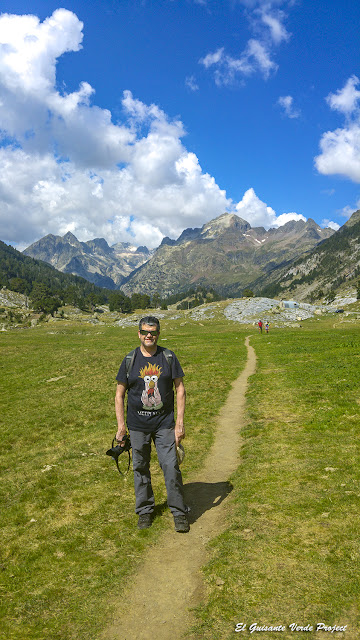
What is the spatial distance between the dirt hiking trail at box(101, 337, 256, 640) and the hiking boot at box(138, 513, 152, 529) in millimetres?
576

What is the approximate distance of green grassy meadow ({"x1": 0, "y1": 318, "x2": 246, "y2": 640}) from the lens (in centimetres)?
681

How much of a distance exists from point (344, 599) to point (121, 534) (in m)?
5.40

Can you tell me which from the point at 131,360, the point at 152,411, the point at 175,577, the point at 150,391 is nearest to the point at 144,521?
the point at 175,577

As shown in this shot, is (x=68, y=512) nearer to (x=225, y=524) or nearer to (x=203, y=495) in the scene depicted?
(x=203, y=495)

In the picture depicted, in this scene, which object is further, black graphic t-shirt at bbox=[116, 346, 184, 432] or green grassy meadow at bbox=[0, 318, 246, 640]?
black graphic t-shirt at bbox=[116, 346, 184, 432]

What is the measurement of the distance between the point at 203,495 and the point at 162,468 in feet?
8.24

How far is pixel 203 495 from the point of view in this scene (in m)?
11.0

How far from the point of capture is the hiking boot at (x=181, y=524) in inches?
358

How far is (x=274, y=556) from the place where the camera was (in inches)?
297

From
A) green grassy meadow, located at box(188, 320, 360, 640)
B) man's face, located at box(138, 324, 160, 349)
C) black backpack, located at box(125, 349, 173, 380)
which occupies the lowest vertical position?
green grassy meadow, located at box(188, 320, 360, 640)

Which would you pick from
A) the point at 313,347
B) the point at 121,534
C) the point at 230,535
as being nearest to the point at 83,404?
the point at 121,534

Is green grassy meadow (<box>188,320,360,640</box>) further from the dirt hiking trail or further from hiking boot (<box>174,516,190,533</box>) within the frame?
hiking boot (<box>174,516,190,533</box>)

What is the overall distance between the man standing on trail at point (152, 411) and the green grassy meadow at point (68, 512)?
791 millimetres

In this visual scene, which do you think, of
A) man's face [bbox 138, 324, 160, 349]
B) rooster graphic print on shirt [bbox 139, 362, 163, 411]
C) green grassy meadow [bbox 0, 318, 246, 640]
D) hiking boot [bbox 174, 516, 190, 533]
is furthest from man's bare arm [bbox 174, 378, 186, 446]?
green grassy meadow [bbox 0, 318, 246, 640]
